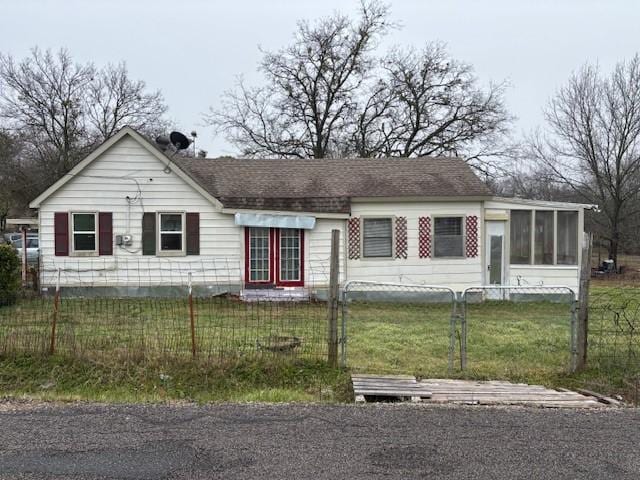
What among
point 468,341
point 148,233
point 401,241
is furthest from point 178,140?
point 468,341

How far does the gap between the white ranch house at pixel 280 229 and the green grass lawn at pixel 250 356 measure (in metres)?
3.88

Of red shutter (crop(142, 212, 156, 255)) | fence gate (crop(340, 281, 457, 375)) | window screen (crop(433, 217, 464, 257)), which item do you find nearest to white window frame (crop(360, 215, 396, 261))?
fence gate (crop(340, 281, 457, 375))

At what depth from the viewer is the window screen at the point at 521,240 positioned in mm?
16641

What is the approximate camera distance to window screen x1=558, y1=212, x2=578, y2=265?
54.6ft

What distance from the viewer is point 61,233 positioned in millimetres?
15188

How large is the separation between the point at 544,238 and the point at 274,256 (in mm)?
8094

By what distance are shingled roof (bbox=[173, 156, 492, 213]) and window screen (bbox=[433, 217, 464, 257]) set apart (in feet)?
3.06

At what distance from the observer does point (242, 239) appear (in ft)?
52.2

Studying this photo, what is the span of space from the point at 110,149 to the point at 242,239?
4.40 meters

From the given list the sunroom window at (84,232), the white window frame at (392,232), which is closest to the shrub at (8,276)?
the sunroom window at (84,232)

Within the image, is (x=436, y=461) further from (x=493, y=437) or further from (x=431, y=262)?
(x=431, y=262)

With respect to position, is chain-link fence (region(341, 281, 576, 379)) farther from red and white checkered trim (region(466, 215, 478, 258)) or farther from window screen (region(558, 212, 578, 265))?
red and white checkered trim (region(466, 215, 478, 258))

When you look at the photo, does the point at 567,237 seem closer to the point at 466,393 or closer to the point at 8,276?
the point at 466,393

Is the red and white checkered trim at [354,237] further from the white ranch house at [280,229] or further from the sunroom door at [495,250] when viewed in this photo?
the sunroom door at [495,250]
